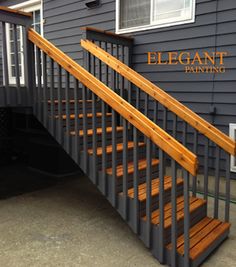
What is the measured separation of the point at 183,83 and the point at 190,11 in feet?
3.12

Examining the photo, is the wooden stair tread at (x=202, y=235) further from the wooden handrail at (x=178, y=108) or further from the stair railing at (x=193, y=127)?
the wooden handrail at (x=178, y=108)

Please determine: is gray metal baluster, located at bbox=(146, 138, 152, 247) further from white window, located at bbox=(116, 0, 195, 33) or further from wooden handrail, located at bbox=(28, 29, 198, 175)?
white window, located at bbox=(116, 0, 195, 33)

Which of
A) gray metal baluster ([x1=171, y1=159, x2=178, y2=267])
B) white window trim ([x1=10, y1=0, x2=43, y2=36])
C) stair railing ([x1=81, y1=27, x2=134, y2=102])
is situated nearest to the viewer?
gray metal baluster ([x1=171, y1=159, x2=178, y2=267])

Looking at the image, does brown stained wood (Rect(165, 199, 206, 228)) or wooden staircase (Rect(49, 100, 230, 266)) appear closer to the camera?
wooden staircase (Rect(49, 100, 230, 266))

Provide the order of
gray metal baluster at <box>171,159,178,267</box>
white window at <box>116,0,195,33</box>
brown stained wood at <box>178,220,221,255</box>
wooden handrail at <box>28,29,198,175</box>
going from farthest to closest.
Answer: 1. white window at <box>116,0,195,33</box>
2. brown stained wood at <box>178,220,221,255</box>
3. gray metal baluster at <box>171,159,178,267</box>
4. wooden handrail at <box>28,29,198,175</box>

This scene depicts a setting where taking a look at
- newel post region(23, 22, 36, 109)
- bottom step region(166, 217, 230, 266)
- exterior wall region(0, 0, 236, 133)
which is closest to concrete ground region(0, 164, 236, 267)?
bottom step region(166, 217, 230, 266)

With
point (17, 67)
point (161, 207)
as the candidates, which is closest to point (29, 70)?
point (17, 67)

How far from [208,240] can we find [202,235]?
0.27 ft

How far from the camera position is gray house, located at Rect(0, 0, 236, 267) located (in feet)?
7.52

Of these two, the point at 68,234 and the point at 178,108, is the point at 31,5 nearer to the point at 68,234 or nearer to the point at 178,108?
the point at 178,108

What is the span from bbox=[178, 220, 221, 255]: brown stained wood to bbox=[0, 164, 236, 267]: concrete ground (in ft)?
0.52

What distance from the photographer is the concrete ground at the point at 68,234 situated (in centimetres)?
229

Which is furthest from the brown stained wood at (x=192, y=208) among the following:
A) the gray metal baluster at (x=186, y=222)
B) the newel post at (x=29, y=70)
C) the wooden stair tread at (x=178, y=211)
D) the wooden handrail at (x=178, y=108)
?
the newel post at (x=29, y=70)

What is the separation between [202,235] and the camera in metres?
2.45
